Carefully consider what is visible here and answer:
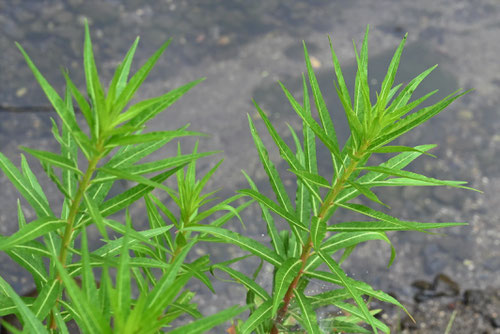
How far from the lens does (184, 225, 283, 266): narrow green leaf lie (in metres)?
1.64

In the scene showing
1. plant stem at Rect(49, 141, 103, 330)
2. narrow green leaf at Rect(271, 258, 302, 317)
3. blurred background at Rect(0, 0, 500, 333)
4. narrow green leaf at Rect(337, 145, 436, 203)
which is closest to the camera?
plant stem at Rect(49, 141, 103, 330)

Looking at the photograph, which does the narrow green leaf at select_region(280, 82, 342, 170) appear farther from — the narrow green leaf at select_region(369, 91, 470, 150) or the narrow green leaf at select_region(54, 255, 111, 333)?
the narrow green leaf at select_region(54, 255, 111, 333)

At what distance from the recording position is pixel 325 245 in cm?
185

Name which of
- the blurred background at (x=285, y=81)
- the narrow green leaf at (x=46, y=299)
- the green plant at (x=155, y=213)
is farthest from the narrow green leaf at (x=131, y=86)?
the blurred background at (x=285, y=81)

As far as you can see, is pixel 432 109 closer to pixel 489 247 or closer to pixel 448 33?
pixel 489 247

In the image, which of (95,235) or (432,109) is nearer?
(432,109)

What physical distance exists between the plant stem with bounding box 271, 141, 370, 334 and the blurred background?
158cm

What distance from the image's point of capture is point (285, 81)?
15.7ft

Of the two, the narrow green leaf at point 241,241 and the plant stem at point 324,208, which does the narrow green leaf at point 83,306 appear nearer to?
the narrow green leaf at point 241,241

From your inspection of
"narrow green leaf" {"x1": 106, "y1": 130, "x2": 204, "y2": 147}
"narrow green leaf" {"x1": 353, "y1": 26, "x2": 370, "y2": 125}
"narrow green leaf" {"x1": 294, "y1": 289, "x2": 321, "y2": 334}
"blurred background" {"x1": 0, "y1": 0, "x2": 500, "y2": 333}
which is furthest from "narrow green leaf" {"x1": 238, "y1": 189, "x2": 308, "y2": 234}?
"blurred background" {"x1": 0, "y1": 0, "x2": 500, "y2": 333}

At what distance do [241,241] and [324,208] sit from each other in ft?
0.80

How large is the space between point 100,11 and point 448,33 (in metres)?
2.92

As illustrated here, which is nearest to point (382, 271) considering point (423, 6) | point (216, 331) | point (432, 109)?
point (216, 331)

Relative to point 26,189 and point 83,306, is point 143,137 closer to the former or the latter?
point 83,306
